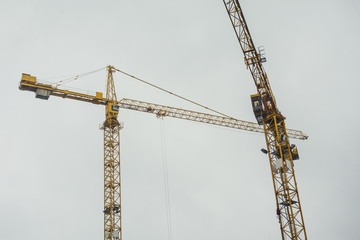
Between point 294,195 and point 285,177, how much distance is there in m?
2.08

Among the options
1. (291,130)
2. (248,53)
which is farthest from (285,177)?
(291,130)

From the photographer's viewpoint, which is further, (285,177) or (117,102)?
(117,102)

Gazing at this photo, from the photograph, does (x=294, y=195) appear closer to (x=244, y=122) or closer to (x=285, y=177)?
(x=285, y=177)

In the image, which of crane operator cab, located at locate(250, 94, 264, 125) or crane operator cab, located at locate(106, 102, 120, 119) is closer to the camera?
crane operator cab, located at locate(250, 94, 264, 125)

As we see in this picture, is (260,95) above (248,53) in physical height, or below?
below

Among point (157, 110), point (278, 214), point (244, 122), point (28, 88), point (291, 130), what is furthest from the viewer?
point (291, 130)

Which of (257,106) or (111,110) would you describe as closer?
(257,106)

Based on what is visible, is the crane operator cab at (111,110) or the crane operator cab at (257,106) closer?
the crane operator cab at (257,106)

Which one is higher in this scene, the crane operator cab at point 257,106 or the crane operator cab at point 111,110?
the crane operator cab at point 111,110

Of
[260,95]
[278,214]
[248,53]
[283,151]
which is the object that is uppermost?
[248,53]

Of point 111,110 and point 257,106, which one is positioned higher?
point 111,110

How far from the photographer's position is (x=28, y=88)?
183ft

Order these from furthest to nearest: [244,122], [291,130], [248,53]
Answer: [291,130] < [244,122] < [248,53]

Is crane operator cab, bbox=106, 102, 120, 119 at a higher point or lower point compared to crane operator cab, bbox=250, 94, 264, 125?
higher
